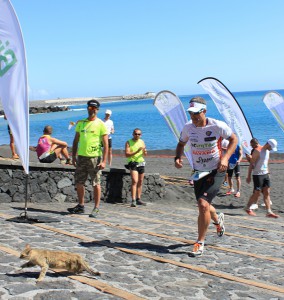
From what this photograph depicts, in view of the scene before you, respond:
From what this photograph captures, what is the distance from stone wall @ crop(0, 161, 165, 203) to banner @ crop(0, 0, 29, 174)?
3106 millimetres

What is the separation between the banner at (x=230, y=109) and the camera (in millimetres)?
13945

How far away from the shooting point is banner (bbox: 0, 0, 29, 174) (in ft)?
24.6

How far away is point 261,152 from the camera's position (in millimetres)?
11234

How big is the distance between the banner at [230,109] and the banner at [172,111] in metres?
0.97

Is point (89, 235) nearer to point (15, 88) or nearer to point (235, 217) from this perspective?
point (15, 88)

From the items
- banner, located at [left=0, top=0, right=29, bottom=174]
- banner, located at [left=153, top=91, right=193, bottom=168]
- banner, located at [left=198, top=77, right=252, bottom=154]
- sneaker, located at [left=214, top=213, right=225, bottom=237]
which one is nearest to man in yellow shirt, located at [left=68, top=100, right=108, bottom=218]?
banner, located at [left=0, top=0, right=29, bottom=174]

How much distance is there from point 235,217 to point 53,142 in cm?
466

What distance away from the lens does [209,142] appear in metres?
6.64

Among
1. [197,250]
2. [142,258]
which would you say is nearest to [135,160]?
[197,250]

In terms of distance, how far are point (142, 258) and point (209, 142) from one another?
69.2 inches

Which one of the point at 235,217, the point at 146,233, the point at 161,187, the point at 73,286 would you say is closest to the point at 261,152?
the point at 235,217

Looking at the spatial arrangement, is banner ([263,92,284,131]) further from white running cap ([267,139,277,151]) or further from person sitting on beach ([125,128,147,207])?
person sitting on beach ([125,128,147,207])

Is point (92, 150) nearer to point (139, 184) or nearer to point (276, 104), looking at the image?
point (139, 184)

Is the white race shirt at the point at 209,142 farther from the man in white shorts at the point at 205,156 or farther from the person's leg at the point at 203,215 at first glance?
the person's leg at the point at 203,215
